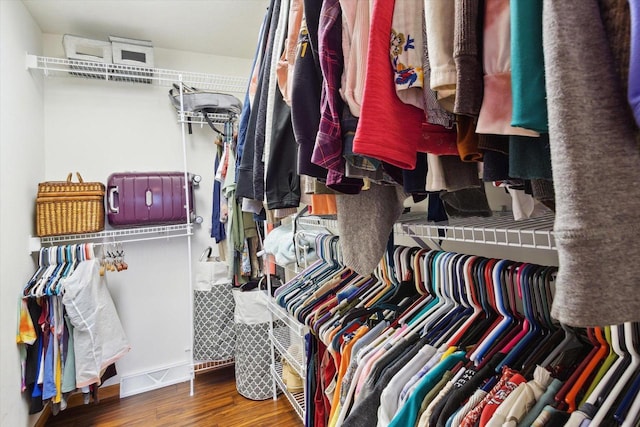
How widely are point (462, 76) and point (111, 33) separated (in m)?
2.63

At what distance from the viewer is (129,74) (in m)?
2.25

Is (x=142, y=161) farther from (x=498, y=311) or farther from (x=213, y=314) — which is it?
(x=498, y=311)

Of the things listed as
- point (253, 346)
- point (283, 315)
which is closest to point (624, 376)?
point (283, 315)

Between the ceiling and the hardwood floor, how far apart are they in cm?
244

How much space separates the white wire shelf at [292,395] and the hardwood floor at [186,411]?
14 cm

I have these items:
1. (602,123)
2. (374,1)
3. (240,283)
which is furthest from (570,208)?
(240,283)

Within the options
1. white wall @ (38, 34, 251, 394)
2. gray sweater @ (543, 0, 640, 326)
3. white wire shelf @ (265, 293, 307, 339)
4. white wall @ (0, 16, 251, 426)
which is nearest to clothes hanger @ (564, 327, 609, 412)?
gray sweater @ (543, 0, 640, 326)

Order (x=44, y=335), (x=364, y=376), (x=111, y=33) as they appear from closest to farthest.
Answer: (x=364, y=376), (x=44, y=335), (x=111, y=33)

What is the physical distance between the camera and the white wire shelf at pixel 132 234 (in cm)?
201

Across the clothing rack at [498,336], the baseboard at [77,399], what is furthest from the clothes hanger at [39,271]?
the clothing rack at [498,336]

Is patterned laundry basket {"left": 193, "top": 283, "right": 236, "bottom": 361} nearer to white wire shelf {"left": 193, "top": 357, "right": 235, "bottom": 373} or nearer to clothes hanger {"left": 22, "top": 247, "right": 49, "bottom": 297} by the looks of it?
white wire shelf {"left": 193, "top": 357, "right": 235, "bottom": 373}

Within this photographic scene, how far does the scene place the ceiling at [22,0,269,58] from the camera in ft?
6.32

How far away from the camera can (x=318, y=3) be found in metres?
0.66

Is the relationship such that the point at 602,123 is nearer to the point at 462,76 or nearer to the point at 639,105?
the point at 639,105
